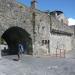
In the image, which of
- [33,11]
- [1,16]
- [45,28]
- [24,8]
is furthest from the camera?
[45,28]

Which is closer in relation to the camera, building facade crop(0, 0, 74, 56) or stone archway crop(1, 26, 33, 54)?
building facade crop(0, 0, 74, 56)

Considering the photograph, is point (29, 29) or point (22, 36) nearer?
point (29, 29)

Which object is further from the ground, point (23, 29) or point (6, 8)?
point (6, 8)

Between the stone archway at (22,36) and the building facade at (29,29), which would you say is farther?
the stone archway at (22,36)

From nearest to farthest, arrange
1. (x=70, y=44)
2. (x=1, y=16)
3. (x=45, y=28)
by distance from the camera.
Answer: (x=1, y=16) < (x=45, y=28) < (x=70, y=44)

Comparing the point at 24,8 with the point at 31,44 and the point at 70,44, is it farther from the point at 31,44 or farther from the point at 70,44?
the point at 70,44

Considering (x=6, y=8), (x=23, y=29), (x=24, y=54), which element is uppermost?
(x=6, y=8)

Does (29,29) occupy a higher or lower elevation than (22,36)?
higher

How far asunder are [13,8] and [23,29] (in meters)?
2.63

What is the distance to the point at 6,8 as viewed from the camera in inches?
744

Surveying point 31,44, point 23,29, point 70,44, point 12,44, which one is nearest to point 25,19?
point 23,29

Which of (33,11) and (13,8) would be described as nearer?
(13,8)

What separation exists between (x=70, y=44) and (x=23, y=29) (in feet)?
43.6

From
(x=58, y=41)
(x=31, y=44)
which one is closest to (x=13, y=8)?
(x=31, y=44)
